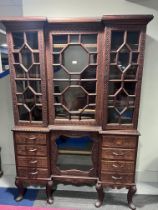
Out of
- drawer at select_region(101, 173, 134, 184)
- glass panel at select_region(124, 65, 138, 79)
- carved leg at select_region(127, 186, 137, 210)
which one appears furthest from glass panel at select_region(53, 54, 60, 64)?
carved leg at select_region(127, 186, 137, 210)

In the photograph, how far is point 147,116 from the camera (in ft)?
7.44

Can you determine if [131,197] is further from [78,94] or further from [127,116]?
[78,94]

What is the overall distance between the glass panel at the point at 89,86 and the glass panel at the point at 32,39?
558 mm

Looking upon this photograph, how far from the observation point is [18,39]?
182 cm

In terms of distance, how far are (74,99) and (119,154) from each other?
0.69m

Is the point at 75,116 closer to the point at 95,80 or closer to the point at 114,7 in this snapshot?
the point at 95,80

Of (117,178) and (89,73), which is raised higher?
(89,73)

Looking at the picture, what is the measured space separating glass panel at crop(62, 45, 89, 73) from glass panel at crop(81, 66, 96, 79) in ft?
0.16

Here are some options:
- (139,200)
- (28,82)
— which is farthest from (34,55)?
(139,200)

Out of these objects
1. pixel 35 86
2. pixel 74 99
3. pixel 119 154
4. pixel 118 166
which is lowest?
pixel 118 166

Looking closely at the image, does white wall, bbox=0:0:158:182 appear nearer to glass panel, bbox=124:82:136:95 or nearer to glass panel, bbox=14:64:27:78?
glass panel, bbox=124:82:136:95

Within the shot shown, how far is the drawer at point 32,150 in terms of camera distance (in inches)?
77.8

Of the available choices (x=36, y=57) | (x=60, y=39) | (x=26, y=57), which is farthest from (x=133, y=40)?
(x=26, y=57)

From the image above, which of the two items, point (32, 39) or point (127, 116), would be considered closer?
point (32, 39)
